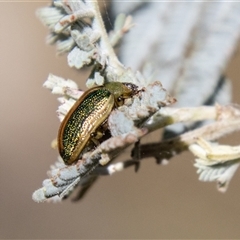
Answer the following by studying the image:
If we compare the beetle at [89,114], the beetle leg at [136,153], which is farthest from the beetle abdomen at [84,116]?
the beetle leg at [136,153]

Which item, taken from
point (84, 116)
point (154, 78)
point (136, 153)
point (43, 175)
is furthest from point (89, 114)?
point (43, 175)

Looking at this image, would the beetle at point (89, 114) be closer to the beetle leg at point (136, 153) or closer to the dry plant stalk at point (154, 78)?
the dry plant stalk at point (154, 78)

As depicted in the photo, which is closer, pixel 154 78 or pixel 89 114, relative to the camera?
pixel 89 114

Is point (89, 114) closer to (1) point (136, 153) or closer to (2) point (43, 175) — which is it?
(1) point (136, 153)

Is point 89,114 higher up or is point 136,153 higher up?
point 89,114

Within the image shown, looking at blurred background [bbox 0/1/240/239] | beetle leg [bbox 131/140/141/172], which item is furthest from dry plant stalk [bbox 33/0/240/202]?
blurred background [bbox 0/1/240/239]

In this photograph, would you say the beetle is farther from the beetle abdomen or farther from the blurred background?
the blurred background

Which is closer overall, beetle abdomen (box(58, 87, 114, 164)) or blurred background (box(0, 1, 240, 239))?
beetle abdomen (box(58, 87, 114, 164))

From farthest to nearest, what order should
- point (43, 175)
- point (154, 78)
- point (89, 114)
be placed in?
point (43, 175) < point (154, 78) < point (89, 114)

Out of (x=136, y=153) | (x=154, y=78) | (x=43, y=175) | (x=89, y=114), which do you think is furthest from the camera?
(x=43, y=175)

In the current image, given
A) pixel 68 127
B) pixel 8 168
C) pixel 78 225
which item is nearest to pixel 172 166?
pixel 78 225
